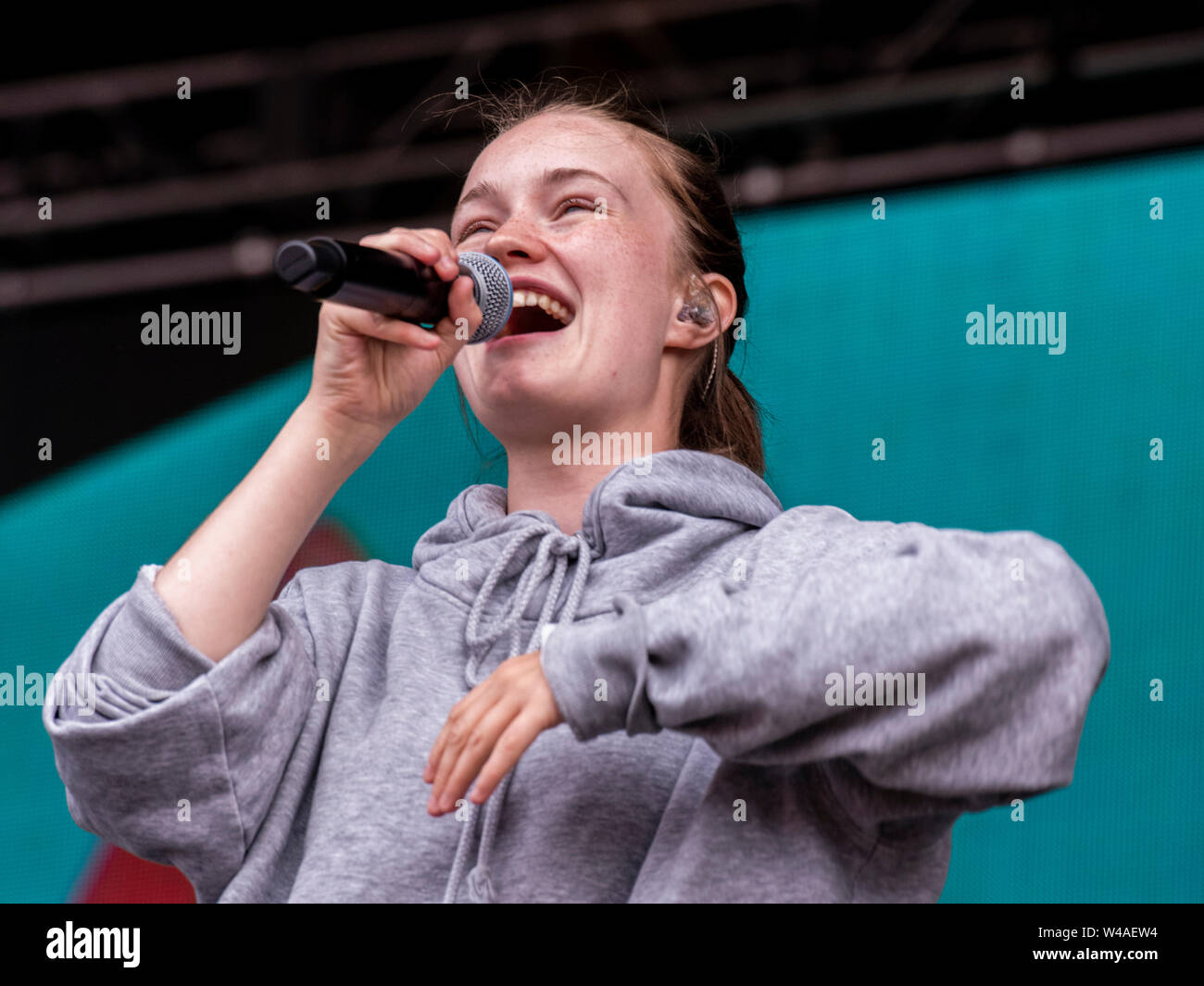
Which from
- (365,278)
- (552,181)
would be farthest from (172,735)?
(552,181)

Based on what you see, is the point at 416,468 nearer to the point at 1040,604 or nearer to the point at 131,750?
the point at 131,750

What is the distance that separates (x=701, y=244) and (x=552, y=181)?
→ 8.2 inches

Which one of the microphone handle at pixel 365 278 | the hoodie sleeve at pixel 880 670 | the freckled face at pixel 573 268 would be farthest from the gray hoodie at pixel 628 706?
the microphone handle at pixel 365 278

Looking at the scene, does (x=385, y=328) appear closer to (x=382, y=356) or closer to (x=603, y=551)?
(x=382, y=356)

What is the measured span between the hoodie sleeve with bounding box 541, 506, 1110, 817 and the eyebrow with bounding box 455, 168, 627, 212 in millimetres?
566

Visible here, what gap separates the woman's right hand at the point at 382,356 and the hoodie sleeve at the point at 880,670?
0.29 metres

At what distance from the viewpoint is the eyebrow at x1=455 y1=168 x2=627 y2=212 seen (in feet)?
3.99

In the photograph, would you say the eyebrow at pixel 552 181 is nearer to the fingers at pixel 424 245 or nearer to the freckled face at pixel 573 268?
the freckled face at pixel 573 268

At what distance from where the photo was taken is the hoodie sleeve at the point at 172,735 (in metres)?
0.92

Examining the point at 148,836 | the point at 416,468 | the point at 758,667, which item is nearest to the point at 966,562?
the point at 758,667

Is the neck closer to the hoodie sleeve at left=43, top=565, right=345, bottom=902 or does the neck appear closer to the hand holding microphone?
the hand holding microphone

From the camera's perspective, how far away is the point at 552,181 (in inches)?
47.9

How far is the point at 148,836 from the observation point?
0.96m
